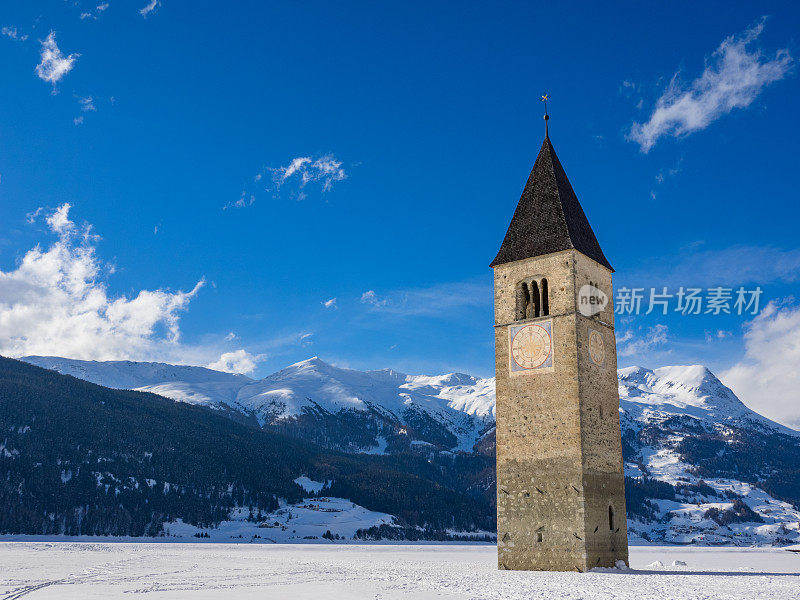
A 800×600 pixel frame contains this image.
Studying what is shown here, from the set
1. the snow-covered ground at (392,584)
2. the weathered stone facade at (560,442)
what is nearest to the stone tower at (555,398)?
the weathered stone facade at (560,442)

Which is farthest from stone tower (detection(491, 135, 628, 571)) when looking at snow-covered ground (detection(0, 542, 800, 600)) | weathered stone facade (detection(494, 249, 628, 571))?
snow-covered ground (detection(0, 542, 800, 600))

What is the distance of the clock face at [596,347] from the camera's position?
41.6 m

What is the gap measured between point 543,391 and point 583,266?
25.6ft

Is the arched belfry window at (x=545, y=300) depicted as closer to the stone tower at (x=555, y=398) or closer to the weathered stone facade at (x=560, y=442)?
the stone tower at (x=555, y=398)

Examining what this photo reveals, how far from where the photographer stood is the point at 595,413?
40.5 meters

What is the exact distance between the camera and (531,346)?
4159 centimetres

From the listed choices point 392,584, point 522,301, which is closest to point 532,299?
point 522,301

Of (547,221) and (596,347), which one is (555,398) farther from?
(547,221)

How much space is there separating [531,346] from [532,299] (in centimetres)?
298

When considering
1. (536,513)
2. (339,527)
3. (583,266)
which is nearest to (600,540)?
(536,513)

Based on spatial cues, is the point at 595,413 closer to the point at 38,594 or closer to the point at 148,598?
the point at 148,598

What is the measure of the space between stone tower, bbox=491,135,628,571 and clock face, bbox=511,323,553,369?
0.19ft

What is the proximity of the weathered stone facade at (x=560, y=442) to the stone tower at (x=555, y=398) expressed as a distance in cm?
6

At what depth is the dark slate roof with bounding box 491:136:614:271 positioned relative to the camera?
4288 cm
